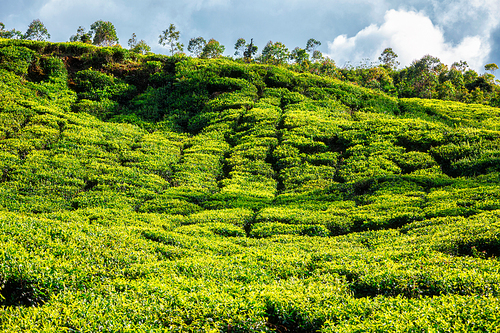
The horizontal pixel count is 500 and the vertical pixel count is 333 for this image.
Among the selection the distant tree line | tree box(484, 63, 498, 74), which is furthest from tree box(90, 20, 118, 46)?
tree box(484, 63, 498, 74)

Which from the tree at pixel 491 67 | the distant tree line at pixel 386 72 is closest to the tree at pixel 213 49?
the distant tree line at pixel 386 72

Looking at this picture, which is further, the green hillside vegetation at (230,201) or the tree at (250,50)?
the tree at (250,50)

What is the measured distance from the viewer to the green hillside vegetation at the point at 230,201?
21.1 feet

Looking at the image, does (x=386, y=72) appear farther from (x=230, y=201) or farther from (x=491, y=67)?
(x=230, y=201)

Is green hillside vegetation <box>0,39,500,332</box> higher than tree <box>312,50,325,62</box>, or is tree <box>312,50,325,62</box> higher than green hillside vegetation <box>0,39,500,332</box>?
tree <box>312,50,325,62</box>

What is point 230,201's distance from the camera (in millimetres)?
19562

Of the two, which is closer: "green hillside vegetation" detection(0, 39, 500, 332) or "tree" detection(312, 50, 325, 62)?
"green hillside vegetation" detection(0, 39, 500, 332)

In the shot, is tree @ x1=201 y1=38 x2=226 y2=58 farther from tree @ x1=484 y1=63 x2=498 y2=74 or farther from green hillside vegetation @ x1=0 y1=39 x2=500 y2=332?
tree @ x1=484 y1=63 x2=498 y2=74

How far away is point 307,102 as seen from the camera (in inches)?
1431

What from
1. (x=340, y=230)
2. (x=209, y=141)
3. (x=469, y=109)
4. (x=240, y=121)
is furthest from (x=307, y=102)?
(x=340, y=230)

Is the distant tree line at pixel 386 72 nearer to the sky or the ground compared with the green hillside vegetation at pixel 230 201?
nearer to the sky

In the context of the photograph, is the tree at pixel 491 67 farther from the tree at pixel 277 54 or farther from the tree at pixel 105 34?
the tree at pixel 105 34

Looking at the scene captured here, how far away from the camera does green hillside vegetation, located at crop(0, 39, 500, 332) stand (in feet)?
21.1

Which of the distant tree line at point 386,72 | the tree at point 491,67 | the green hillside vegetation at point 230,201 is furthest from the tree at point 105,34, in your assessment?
the tree at point 491,67
